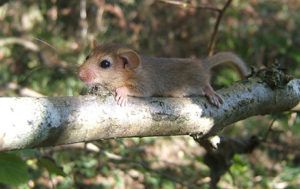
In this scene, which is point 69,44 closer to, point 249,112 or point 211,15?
point 211,15

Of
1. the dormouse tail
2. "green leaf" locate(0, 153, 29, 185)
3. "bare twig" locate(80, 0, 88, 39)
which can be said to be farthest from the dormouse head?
"bare twig" locate(80, 0, 88, 39)

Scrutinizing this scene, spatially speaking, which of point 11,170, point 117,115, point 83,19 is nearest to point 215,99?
point 117,115

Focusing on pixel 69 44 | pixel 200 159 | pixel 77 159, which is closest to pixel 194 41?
pixel 69 44

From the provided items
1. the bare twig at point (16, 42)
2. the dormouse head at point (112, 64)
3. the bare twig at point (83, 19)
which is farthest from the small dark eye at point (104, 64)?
the bare twig at point (83, 19)

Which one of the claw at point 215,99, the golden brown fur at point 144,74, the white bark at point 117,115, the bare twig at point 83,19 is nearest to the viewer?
the white bark at point 117,115

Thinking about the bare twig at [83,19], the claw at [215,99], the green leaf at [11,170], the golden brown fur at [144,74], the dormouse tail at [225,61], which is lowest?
the green leaf at [11,170]

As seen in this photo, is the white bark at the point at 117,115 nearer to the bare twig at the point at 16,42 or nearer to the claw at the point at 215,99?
the claw at the point at 215,99

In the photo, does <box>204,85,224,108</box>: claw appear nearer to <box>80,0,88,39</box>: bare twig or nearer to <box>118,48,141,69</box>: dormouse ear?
<box>118,48,141,69</box>: dormouse ear
